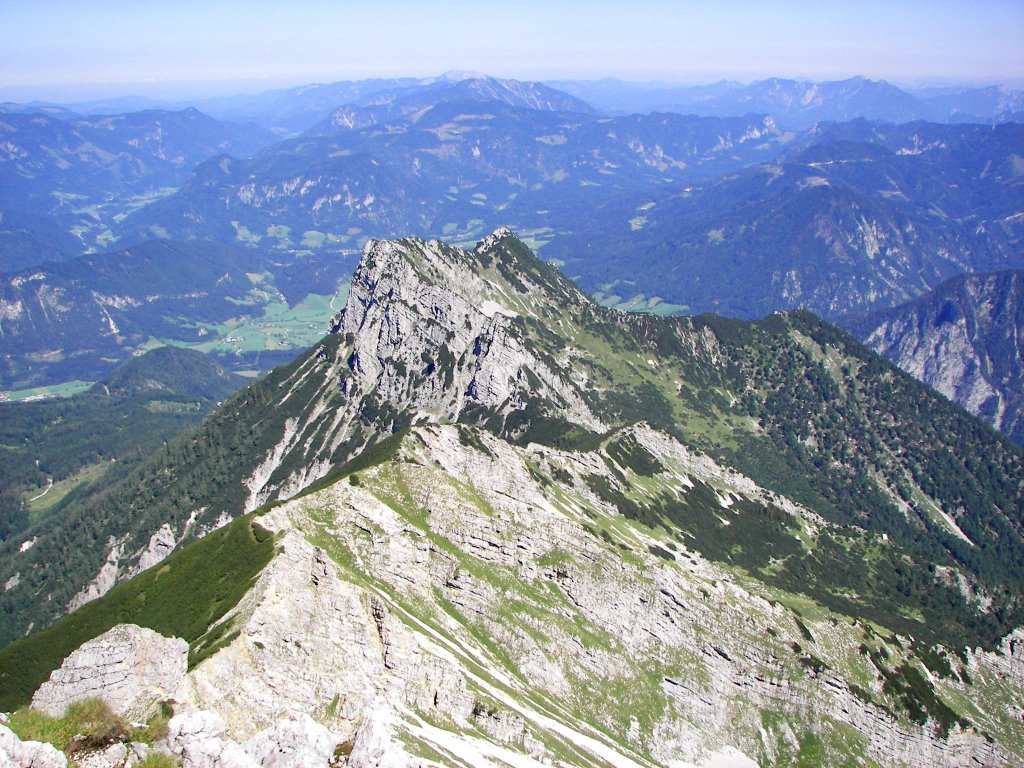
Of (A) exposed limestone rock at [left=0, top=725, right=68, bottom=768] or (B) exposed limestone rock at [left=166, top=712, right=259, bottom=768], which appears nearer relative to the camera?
(A) exposed limestone rock at [left=0, top=725, right=68, bottom=768]

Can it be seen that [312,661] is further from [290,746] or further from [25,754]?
[25,754]

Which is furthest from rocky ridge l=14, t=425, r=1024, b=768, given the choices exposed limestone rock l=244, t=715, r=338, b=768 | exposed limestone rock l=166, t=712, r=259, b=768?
exposed limestone rock l=166, t=712, r=259, b=768

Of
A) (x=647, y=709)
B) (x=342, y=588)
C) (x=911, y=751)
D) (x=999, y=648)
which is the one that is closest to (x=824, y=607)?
(x=999, y=648)

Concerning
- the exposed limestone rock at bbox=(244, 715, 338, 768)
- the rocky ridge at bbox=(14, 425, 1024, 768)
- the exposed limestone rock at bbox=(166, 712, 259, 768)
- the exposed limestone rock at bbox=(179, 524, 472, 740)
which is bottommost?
the rocky ridge at bbox=(14, 425, 1024, 768)

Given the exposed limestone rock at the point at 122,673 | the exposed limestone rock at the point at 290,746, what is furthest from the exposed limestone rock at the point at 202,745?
the exposed limestone rock at the point at 122,673

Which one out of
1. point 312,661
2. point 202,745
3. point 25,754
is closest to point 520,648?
point 312,661

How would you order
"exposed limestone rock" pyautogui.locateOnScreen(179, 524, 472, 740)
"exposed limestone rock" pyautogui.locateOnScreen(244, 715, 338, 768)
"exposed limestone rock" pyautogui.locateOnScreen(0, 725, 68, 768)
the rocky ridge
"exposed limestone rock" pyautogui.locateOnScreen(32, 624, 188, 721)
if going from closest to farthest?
"exposed limestone rock" pyautogui.locateOnScreen(0, 725, 68, 768)
"exposed limestone rock" pyautogui.locateOnScreen(244, 715, 338, 768)
"exposed limestone rock" pyautogui.locateOnScreen(32, 624, 188, 721)
"exposed limestone rock" pyautogui.locateOnScreen(179, 524, 472, 740)
the rocky ridge

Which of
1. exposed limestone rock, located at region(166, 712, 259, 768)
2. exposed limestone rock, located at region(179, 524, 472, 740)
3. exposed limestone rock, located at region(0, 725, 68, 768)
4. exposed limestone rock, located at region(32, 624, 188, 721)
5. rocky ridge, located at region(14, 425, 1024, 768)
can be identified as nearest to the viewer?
exposed limestone rock, located at region(0, 725, 68, 768)

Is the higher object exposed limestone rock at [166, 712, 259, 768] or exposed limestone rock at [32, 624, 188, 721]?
exposed limestone rock at [166, 712, 259, 768]

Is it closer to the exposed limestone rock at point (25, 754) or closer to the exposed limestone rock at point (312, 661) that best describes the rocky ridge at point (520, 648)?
the exposed limestone rock at point (312, 661)

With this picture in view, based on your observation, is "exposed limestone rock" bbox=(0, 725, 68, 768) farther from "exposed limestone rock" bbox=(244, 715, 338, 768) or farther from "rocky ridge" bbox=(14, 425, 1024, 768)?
"rocky ridge" bbox=(14, 425, 1024, 768)
